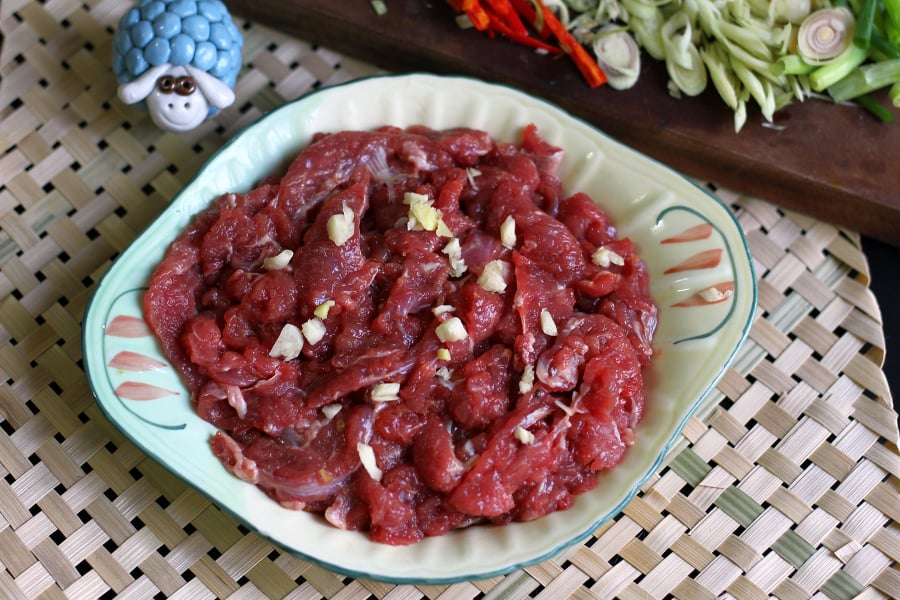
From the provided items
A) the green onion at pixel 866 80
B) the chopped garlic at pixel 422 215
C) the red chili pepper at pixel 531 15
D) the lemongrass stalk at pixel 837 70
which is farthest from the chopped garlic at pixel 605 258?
the green onion at pixel 866 80

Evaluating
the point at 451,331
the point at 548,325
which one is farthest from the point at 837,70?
the point at 451,331

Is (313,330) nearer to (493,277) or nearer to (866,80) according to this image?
(493,277)

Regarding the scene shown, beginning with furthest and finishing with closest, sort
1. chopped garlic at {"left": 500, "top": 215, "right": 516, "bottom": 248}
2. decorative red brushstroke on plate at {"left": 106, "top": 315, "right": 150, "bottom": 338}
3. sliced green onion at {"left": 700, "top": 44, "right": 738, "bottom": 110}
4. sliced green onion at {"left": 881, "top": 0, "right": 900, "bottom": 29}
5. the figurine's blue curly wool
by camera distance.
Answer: sliced green onion at {"left": 700, "top": 44, "right": 738, "bottom": 110}, sliced green onion at {"left": 881, "top": 0, "right": 900, "bottom": 29}, the figurine's blue curly wool, chopped garlic at {"left": 500, "top": 215, "right": 516, "bottom": 248}, decorative red brushstroke on plate at {"left": 106, "top": 315, "right": 150, "bottom": 338}

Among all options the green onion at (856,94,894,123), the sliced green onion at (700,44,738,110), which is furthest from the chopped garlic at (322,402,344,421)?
the green onion at (856,94,894,123)

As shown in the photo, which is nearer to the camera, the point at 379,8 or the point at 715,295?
the point at 715,295

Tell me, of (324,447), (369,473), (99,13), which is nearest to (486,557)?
(369,473)

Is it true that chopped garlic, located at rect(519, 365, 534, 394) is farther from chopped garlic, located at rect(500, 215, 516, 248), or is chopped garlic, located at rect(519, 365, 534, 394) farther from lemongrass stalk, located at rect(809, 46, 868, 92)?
lemongrass stalk, located at rect(809, 46, 868, 92)

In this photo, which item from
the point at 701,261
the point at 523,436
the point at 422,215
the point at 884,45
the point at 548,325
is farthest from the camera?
the point at 884,45
